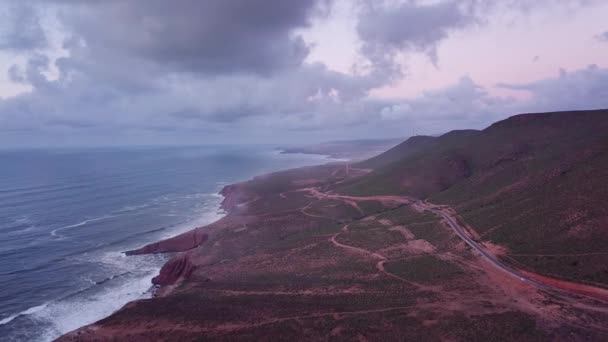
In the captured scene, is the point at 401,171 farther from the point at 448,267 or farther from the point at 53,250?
the point at 53,250

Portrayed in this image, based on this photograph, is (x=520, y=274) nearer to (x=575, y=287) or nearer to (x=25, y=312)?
(x=575, y=287)

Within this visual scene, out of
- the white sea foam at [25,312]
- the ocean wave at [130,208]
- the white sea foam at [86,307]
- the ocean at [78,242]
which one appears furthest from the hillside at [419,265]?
the ocean wave at [130,208]

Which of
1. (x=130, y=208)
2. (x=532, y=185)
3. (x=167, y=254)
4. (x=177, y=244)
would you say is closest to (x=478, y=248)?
(x=532, y=185)

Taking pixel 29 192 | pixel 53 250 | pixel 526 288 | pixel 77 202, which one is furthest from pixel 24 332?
pixel 29 192

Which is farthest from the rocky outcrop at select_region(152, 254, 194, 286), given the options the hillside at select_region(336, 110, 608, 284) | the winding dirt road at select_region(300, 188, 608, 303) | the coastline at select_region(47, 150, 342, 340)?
the hillside at select_region(336, 110, 608, 284)

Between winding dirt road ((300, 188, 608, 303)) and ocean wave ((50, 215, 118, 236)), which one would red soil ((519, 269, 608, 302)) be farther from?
ocean wave ((50, 215, 118, 236))

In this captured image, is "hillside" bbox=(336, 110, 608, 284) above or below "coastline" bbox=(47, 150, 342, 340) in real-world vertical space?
above

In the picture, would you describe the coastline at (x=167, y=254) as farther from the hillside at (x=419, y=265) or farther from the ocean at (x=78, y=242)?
the ocean at (x=78, y=242)
